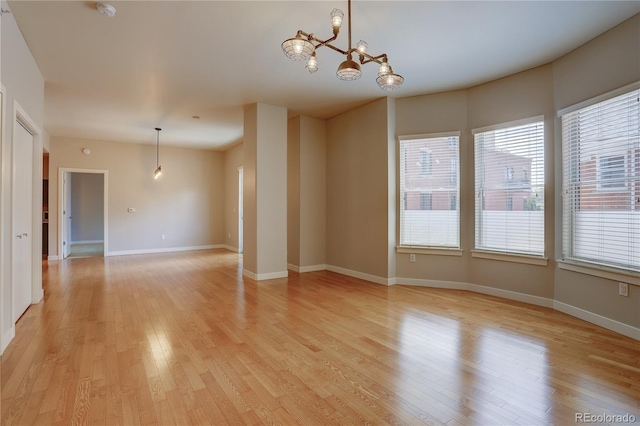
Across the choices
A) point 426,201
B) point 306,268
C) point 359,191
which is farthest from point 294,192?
point 426,201

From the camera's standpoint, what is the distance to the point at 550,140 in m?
3.79

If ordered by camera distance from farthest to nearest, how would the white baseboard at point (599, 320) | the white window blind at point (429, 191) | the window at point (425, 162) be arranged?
1. the window at point (425, 162)
2. the white window blind at point (429, 191)
3. the white baseboard at point (599, 320)

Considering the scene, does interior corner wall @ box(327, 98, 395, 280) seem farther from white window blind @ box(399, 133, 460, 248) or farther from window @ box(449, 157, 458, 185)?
window @ box(449, 157, 458, 185)

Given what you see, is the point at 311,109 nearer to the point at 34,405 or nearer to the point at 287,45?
the point at 287,45

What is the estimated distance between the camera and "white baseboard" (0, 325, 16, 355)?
256cm

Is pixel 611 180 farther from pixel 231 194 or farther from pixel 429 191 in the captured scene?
pixel 231 194

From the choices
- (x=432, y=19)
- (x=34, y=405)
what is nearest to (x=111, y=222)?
(x=34, y=405)

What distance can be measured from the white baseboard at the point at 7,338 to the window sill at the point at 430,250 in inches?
180

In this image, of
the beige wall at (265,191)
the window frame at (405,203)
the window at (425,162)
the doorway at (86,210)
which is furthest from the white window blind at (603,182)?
the doorway at (86,210)

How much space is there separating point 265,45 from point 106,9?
1.41 meters

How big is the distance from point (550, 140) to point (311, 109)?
3591 millimetres

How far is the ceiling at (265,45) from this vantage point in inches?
110

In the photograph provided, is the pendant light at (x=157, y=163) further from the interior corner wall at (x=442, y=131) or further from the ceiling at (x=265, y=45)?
the interior corner wall at (x=442, y=131)

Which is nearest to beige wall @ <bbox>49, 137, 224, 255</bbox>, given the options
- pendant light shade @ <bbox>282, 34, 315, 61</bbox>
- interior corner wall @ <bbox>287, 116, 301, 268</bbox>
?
interior corner wall @ <bbox>287, 116, 301, 268</bbox>
